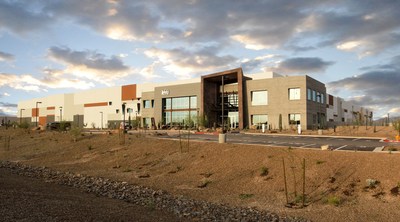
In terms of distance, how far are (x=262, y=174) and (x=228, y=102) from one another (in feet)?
171

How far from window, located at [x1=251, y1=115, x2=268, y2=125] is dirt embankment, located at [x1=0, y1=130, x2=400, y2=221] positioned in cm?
3552

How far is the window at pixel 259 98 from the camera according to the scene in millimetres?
61000

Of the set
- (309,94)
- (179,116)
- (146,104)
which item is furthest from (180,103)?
(309,94)

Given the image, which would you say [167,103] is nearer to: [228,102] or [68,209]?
[228,102]

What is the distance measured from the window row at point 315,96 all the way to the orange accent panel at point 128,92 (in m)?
48.1

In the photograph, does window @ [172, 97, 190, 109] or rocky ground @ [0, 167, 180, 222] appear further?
window @ [172, 97, 190, 109]

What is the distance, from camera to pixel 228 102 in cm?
6881

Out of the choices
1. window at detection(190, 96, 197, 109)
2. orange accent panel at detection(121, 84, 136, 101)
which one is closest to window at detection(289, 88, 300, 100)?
window at detection(190, 96, 197, 109)

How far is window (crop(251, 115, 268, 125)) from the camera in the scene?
60.4m

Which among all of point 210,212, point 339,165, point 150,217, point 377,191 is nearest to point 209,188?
point 210,212

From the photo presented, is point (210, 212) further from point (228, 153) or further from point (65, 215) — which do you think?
point (228, 153)

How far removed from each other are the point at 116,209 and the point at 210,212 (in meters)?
3.69

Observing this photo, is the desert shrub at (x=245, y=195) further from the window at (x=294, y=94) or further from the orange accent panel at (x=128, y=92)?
the orange accent panel at (x=128, y=92)

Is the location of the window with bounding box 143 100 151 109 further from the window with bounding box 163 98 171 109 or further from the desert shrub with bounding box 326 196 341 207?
the desert shrub with bounding box 326 196 341 207
